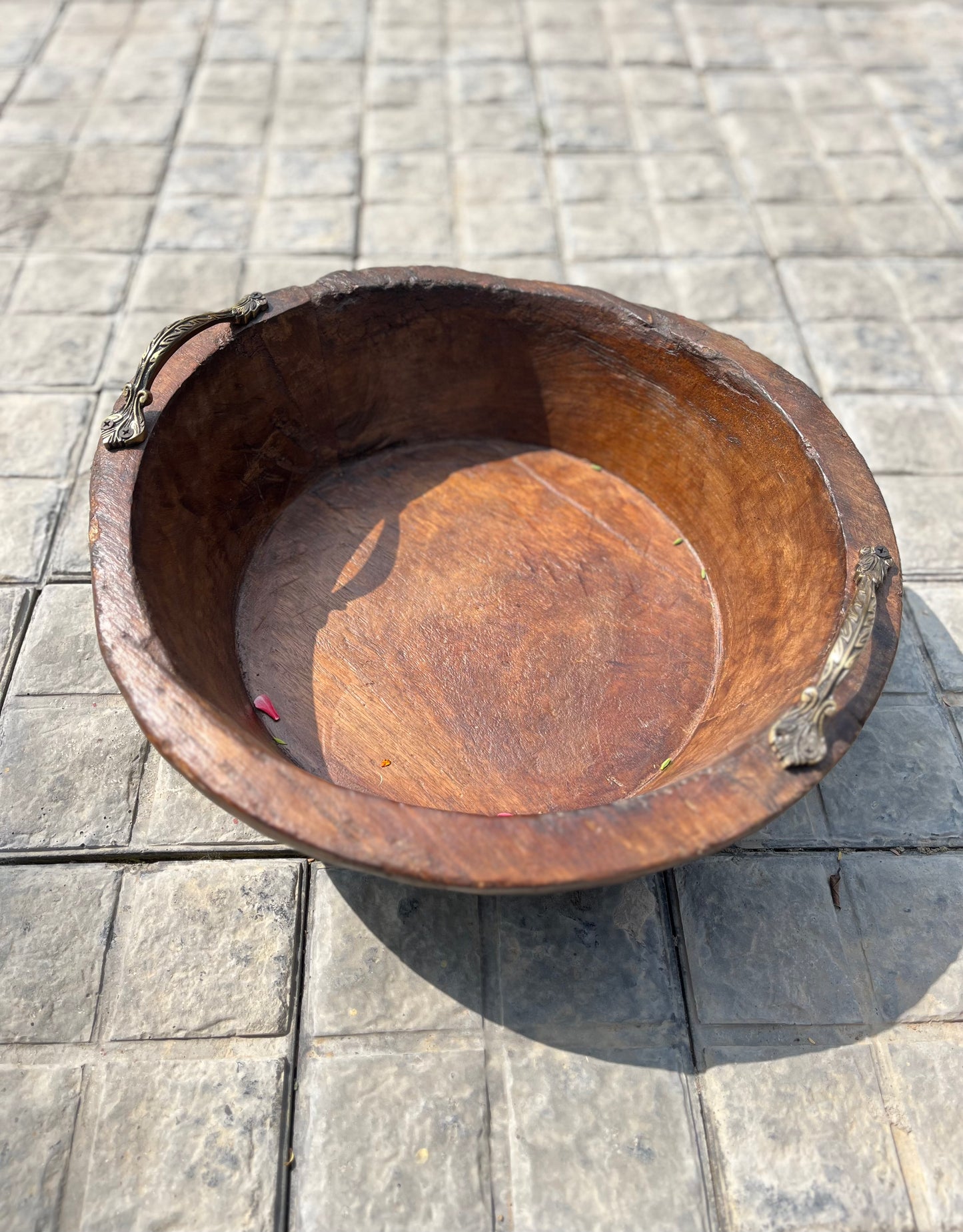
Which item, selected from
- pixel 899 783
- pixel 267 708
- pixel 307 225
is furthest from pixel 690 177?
pixel 267 708

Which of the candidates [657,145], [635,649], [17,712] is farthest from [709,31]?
[17,712]

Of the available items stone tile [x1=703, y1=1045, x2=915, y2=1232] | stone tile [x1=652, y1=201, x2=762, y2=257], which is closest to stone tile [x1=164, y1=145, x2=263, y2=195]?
stone tile [x1=652, y1=201, x2=762, y2=257]

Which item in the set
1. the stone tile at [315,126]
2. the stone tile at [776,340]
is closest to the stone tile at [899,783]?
the stone tile at [776,340]

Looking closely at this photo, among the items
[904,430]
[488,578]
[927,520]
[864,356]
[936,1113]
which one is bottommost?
[936,1113]

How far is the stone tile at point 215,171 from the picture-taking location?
432cm

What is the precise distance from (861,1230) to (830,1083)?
0.30m

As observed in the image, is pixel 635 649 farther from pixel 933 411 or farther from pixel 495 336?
pixel 933 411

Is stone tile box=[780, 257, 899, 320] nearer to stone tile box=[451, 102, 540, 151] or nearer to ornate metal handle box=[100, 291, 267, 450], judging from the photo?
stone tile box=[451, 102, 540, 151]

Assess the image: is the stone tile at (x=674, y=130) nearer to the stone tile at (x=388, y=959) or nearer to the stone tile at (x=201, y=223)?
the stone tile at (x=201, y=223)

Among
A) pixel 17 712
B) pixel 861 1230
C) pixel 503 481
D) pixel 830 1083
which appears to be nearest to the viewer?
pixel 861 1230

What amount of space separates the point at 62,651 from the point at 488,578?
1.41 m

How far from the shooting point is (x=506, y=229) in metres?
4.23

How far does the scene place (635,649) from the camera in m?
2.49

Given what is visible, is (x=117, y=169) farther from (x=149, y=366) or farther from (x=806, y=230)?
(x=806, y=230)
